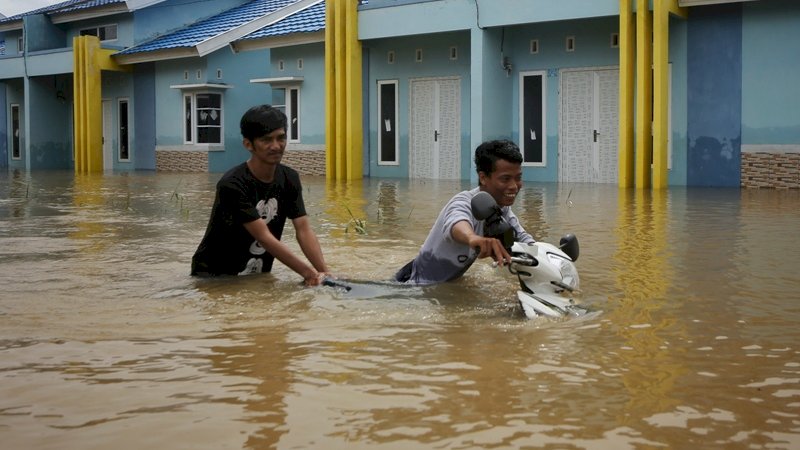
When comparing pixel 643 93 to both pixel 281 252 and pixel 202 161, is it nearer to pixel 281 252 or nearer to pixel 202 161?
pixel 281 252

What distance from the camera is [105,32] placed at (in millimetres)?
32469

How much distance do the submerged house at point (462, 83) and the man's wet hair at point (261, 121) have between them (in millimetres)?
12368

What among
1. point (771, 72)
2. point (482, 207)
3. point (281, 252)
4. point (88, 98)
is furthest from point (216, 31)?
point (482, 207)

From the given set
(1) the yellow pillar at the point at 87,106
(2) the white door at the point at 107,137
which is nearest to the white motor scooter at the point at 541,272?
(1) the yellow pillar at the point at 87,106

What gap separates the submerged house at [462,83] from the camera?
17266 millimetres

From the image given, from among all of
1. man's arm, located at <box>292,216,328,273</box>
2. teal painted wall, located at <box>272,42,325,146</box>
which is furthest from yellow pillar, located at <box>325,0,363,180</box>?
man's arm, located at <box>292,216,328,273</box>

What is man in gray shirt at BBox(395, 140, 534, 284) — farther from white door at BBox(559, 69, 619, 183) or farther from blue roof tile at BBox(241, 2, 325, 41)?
blue roof tile at BBox(241, 2, 325, 41)

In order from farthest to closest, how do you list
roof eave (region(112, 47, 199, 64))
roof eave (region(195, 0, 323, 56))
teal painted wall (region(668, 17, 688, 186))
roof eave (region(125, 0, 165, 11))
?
roof eave (region(125, 0, 165, 11))
roof eave (region(112, 47, 199, 64))
roof eave (region(195, 0, 323, 56))
teal painted wall (region(668, 17, 688, 186))

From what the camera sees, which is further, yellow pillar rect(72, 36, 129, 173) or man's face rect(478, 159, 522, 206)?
yellow pillar rect(72, 36, 129, 173)

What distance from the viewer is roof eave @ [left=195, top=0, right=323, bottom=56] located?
2705 centimetres

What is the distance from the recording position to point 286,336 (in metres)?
4.39

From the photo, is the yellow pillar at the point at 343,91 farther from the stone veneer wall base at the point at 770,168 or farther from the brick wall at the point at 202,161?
the stone veneer wall base at the point at 770,168

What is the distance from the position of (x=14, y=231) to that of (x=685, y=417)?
26.7 ft

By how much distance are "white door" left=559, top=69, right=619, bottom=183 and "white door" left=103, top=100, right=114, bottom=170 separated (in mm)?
17896
